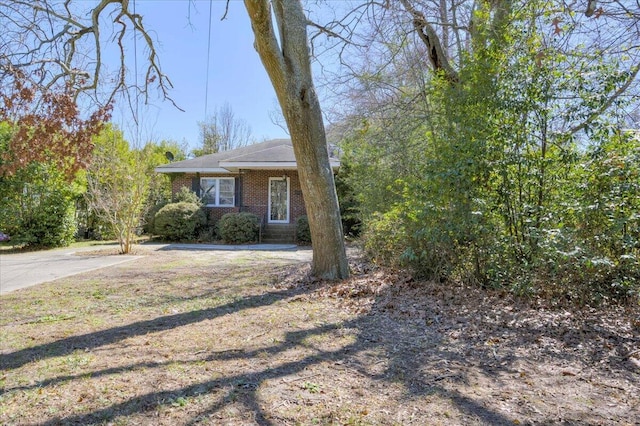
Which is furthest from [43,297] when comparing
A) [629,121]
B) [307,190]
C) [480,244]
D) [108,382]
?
[629,121]

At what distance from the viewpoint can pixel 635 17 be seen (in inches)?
219

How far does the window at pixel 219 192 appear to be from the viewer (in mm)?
17562

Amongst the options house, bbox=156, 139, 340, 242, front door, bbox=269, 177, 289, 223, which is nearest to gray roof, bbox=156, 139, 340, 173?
house, bbox=156, 139, 340, 242

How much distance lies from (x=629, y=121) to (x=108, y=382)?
24.9 feet

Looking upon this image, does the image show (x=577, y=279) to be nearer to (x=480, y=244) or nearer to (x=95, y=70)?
(x=480, y=244)

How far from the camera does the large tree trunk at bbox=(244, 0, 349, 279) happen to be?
6.01 metres

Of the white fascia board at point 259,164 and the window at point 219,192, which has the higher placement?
the white fascia board at point 259,164

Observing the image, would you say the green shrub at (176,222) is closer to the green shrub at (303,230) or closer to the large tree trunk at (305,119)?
the green shrub at (303,230)

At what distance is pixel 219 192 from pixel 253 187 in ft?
5.83

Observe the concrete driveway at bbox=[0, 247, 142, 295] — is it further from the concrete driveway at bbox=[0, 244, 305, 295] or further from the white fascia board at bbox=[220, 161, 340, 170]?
the white fascia board at bbox=[220, 161, 340, 170]

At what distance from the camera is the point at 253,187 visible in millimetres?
17094

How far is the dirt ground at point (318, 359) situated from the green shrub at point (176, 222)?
9.13 m

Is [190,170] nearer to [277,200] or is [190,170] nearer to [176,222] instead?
[176,222]

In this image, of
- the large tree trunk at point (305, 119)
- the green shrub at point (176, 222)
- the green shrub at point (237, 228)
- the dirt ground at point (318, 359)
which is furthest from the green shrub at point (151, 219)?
the large tree trunk at point (305, 119)
